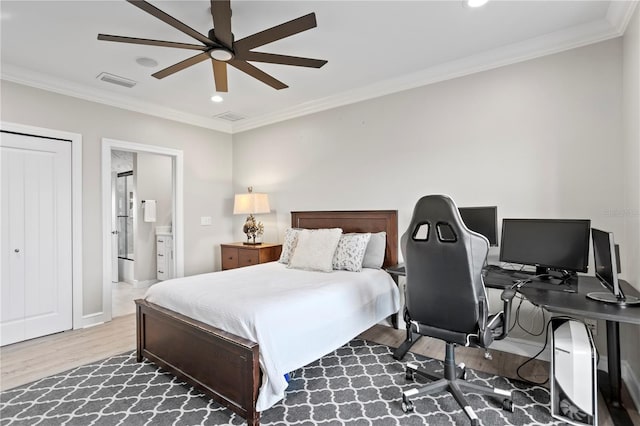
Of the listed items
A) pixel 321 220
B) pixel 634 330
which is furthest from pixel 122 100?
pixel 634 330

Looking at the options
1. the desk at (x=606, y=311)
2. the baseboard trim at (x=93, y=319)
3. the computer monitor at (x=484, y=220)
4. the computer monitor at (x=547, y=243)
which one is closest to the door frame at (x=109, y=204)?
the baseboard trim at (x=93, y=319)

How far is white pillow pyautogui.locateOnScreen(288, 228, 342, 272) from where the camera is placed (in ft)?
10.7

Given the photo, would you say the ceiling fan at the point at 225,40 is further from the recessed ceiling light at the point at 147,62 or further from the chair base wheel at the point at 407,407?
the chair base wheel at the point at 407,407

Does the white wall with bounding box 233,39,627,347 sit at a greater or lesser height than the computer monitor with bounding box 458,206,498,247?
greater

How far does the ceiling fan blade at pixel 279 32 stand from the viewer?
1.95 meters

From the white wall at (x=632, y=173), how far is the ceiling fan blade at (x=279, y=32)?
2086 mm

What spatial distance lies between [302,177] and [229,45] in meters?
2.31

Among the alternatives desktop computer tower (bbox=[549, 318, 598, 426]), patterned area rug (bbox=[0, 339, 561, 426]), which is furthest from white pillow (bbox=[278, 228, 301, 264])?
desktop computer tower (bbox=[549, 318, 598, 426])

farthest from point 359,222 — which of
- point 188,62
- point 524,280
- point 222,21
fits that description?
point 222,21

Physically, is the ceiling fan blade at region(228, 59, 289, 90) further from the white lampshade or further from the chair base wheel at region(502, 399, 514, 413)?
the chair base wheel at region(502, 399, 514, 413)

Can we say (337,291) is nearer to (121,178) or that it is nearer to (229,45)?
(229,45)

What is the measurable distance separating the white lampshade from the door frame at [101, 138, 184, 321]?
2.69 feet

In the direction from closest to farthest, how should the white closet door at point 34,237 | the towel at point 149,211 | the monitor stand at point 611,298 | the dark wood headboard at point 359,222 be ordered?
the monitor stand at point 611,298, the white closet door at point 34,237, the dark wood headboard at point 359,222, the towel at point 149,211

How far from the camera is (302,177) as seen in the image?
4.44 meters
